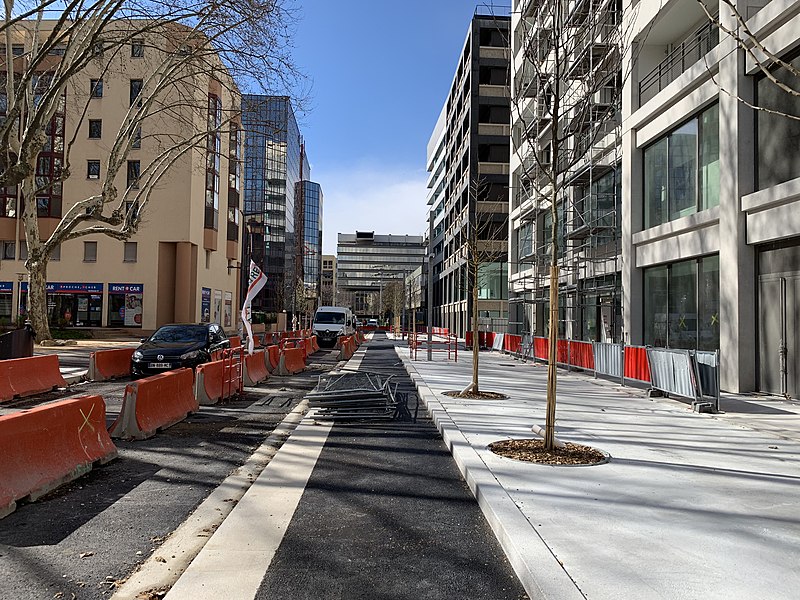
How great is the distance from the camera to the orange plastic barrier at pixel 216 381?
11.4m

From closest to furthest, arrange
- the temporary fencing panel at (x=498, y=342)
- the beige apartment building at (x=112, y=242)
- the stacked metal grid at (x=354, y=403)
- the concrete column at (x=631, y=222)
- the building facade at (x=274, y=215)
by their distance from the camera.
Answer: the stacked metal grid at (x=354, y=403) → the concrete column at (x=631, y=222) → the temporary fencing panel at (x=498, y=342) → the beige apartment building at (x=112, y=242) → the building facade at (x=274, y=215)

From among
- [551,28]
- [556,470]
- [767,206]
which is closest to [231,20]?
[551,28]

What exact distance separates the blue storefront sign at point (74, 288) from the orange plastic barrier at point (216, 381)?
114 ft

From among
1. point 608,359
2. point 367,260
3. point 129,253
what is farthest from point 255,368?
point 367,260

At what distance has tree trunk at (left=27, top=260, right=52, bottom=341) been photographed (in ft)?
85.2

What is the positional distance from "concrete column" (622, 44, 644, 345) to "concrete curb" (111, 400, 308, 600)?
A: 14.2 meters

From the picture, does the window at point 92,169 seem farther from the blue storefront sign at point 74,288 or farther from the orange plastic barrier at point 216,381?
the orange plastic barrier at point 216,381

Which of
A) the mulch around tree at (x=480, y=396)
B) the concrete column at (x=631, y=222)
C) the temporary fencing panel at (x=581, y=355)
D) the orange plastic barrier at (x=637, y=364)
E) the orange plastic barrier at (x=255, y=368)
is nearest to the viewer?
the mulch around tree at (x=480, y=396)

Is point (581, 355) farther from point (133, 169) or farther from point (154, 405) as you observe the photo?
point (133, 169)

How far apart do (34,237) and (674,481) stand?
28.1 metres

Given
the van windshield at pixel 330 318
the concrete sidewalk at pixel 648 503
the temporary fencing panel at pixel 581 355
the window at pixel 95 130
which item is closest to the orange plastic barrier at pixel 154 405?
the concrete sidewalk at pixel 648 503

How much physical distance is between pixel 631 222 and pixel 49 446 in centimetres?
1719

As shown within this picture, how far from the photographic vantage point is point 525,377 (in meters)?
17.6

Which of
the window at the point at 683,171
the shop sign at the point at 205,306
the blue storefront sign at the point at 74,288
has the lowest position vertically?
the shop sign at the point at 205,306
